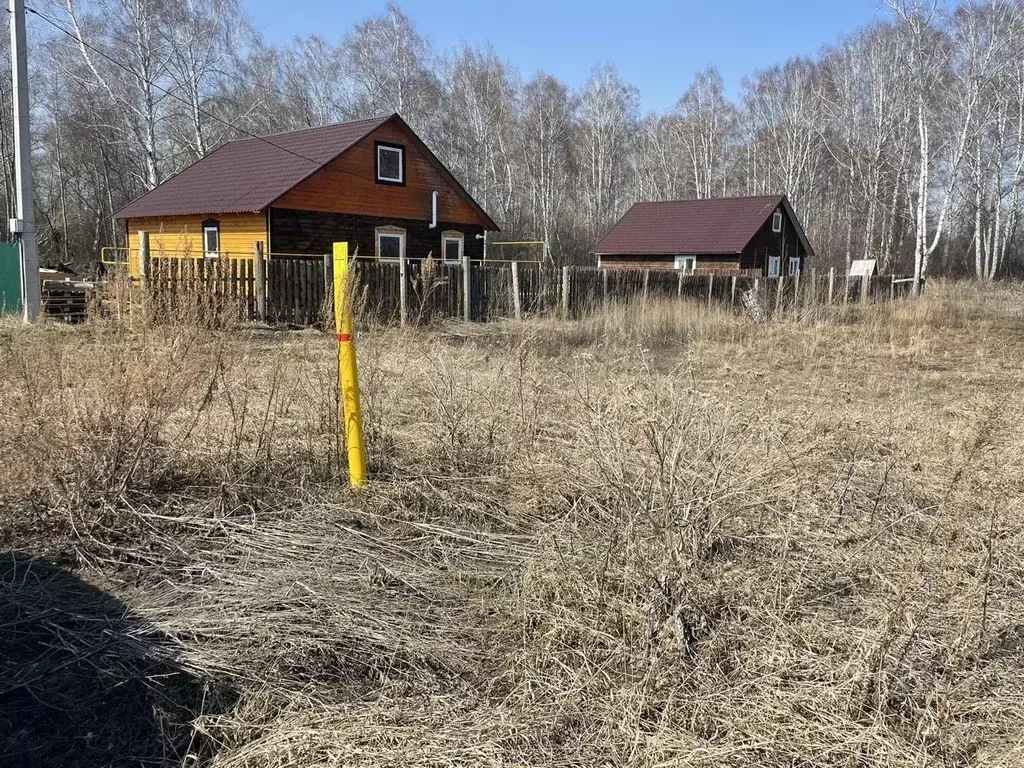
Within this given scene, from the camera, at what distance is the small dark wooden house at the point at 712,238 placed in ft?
104

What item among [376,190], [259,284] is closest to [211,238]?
[376,190]

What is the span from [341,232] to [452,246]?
14.5ft

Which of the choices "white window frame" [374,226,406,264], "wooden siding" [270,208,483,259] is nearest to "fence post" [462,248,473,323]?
"wooden siding" [270,208,483,259]

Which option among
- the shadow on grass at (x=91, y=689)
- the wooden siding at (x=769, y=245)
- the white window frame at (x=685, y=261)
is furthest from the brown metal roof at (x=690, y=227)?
the shadow on grass at (x=91, y=689)

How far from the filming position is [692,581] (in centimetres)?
248

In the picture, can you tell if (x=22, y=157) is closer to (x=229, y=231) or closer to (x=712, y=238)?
(x=229, y=231)

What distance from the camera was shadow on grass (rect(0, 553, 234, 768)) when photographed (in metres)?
2.14

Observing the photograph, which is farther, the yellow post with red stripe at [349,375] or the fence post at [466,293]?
the fence post at [466,293]

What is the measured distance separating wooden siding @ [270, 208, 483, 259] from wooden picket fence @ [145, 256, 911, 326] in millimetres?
1127

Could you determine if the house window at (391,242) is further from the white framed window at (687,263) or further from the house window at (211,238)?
the white framed window at (687,263)

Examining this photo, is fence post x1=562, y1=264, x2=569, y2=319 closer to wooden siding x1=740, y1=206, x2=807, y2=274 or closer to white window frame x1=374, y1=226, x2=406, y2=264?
white window frame x1=374, y1=226, x2=406, y2=264

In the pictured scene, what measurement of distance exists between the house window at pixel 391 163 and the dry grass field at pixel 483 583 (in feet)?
57.6

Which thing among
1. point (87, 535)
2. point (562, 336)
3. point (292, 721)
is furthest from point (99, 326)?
point (562, 336)

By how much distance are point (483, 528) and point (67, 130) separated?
156ft
